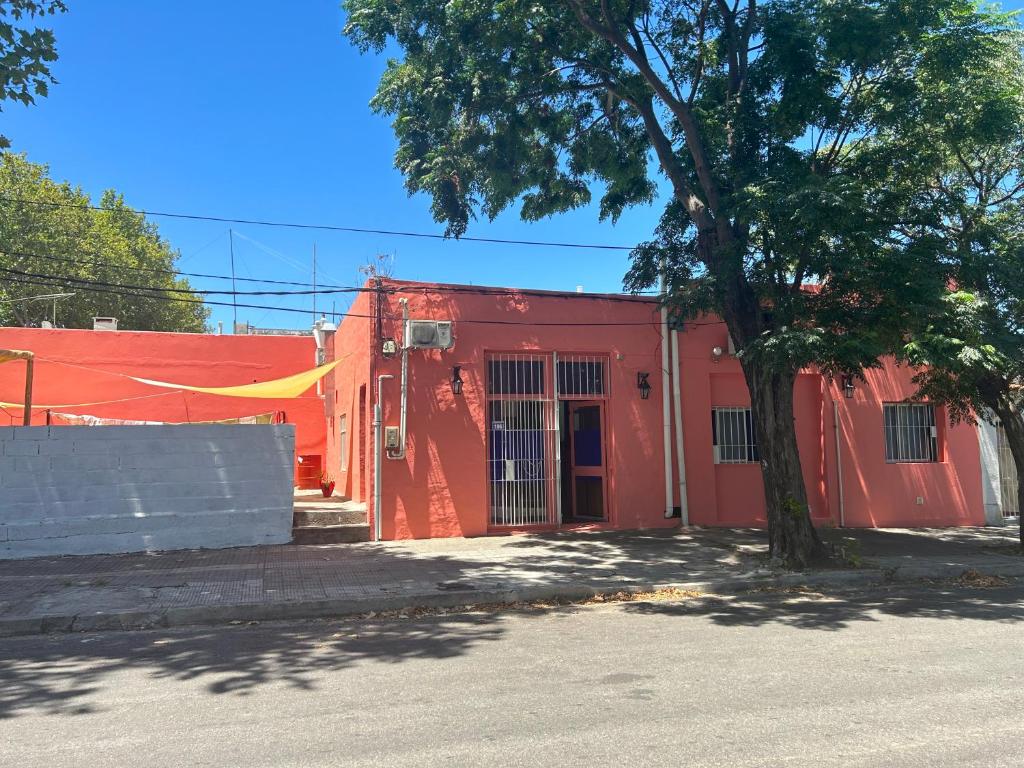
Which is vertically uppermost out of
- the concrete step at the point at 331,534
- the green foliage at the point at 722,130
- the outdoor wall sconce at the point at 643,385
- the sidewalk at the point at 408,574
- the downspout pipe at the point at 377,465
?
the green foliage at the point at 722,130

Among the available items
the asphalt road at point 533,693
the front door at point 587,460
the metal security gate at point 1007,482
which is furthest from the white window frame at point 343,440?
the metal security gate at point 1007,482

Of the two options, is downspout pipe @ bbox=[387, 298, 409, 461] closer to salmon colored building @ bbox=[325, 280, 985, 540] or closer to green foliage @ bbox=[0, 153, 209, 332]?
salmon colored building @ bbox=[325, 280, 985, 540]

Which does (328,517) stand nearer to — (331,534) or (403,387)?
(331,534)

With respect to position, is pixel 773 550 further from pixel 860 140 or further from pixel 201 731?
pixel 201 731

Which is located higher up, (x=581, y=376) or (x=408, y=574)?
(x=581, y=376)

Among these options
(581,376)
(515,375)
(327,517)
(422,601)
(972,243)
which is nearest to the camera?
(422,601)

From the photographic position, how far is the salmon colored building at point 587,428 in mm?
12430

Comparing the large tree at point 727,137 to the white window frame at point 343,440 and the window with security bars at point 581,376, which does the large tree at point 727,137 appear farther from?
the white window frame at point 343,440

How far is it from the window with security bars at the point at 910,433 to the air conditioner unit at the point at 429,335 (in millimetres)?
8996

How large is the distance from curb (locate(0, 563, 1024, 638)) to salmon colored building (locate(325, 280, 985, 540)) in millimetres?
3865

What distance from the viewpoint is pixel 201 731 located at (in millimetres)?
4461

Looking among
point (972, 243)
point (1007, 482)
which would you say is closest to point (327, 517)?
point (972, 243)

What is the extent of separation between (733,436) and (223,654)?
34.3 ft

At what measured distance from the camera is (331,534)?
11961 millimetres
